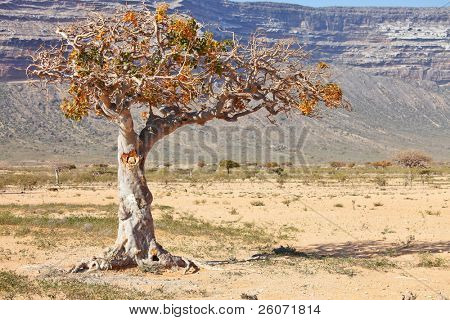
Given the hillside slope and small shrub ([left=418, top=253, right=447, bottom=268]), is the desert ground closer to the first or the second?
small shrub ([left=418, top=253, right=447, bottom=268])

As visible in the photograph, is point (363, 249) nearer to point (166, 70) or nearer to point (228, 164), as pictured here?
point (166, 70)

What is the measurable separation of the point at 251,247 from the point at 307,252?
162 cm

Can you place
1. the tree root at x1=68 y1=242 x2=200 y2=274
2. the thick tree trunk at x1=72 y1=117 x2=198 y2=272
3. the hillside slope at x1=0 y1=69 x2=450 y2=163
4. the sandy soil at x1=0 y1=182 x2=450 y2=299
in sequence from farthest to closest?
the hillside slope at x1=0 y1=69 x2=450 y2=163
the thick tree trunk at x1=72 y1=117 x2=198 y2=272
the tree root at x1=68 y1=242 x2=200 y2=274
the sandy soil at x1=0 y1=182 x2=450 y2=299

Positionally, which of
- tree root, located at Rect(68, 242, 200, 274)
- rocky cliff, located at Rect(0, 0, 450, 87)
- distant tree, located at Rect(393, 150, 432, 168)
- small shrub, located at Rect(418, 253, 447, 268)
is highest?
rocky cliff, located at Rect(0, 0, 450, 87)

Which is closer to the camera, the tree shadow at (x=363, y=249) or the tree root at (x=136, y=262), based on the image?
the tree root at (x=136, y=262)

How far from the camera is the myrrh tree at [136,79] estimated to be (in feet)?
43.8

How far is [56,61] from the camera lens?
14.0 m

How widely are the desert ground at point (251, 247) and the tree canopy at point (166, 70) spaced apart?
3561mm

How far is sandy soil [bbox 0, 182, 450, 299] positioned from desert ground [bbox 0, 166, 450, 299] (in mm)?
27

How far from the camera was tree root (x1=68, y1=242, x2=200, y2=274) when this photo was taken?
13.3 m

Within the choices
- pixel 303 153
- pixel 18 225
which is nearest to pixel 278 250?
pixel 18 225

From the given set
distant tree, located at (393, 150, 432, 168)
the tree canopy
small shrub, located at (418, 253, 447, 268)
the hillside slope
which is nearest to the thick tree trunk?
the tree canopy

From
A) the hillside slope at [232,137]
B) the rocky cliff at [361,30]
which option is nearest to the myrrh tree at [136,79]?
the hillside slope at [232,137]

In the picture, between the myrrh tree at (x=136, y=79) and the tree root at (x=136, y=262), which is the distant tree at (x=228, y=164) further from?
the tree root at (x=136, y=262)
